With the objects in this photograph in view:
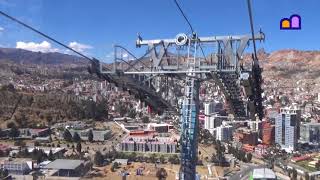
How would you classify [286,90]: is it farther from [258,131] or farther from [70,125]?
[70,125]

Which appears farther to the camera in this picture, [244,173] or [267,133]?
[267,133]

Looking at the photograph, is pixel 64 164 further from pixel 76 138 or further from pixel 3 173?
pixel 76 138

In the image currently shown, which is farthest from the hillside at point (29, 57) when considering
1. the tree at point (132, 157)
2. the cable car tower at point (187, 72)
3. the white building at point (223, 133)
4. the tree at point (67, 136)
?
the cable car tower at point (187, 72)

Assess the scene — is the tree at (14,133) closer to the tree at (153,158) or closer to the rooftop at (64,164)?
the rooftop at (64,164)

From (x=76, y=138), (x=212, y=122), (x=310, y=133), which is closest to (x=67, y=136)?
(x=76, y=138)

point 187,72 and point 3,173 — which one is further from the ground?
point 187,72

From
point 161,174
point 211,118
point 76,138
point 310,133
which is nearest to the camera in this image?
point 161,174

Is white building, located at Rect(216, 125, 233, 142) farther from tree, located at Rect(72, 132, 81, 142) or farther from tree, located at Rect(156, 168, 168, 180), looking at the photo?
tree, located at Rect(156, 168, 168, 180)

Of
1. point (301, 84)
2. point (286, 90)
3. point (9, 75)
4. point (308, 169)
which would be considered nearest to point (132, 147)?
point (308, 169)
